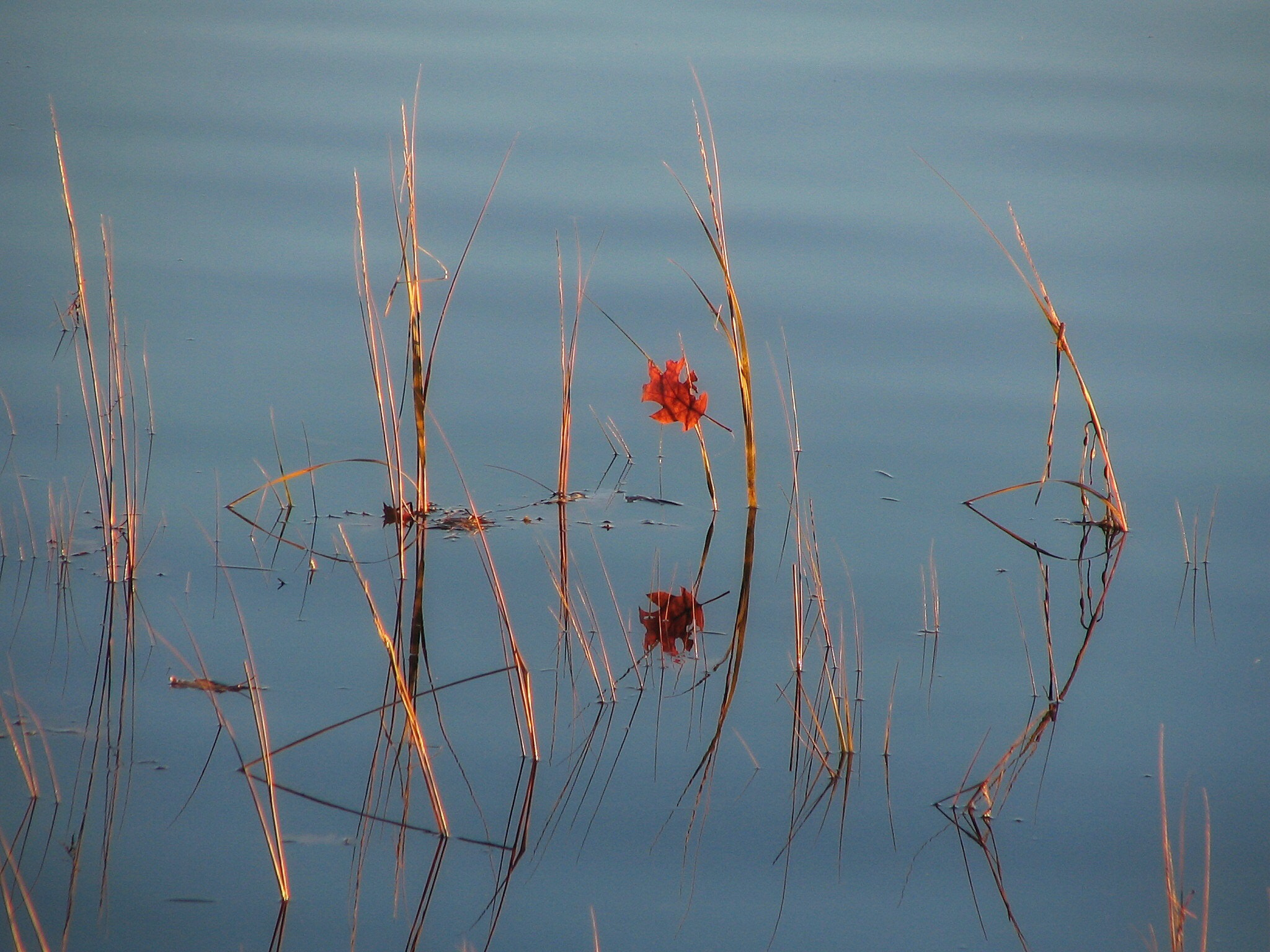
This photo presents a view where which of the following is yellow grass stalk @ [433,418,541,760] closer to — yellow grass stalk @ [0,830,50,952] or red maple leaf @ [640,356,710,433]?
red maple leaf @ [640,356,710,433]

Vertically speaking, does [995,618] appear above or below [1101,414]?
below

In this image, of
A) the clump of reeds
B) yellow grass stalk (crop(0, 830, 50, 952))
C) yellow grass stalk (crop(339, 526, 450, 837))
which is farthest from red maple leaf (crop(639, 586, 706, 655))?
yellow grass stalk (crop(0, 830, 50, 952))

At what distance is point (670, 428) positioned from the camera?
3.37 m

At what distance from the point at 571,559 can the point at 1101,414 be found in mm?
1539

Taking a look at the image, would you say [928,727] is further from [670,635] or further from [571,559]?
[571,559]

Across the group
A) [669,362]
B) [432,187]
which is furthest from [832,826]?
[432,187]

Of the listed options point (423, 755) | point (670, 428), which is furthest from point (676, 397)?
point (423, 755)

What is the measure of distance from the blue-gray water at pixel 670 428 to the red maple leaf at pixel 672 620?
0.06m

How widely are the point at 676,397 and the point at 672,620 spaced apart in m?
0.72

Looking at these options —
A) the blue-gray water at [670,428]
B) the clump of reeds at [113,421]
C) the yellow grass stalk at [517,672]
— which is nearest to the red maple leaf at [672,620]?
the blue-gray water at [670,428]

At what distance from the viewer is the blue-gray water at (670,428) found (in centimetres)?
193

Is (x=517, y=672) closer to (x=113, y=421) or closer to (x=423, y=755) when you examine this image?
(x=423, y=755)

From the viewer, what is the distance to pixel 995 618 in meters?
2.64

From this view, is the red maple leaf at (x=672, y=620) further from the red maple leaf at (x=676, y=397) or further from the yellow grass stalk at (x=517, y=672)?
the red maple leaf at (x=676, y=397)
